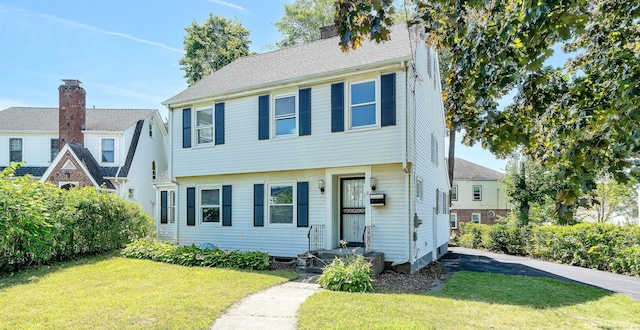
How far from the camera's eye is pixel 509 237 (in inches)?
770

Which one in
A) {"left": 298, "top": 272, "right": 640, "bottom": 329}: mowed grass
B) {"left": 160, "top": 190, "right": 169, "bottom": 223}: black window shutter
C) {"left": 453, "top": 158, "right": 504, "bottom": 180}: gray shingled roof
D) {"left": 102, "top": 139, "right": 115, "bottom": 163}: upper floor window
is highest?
{"left": 102, "top": 139, "right": 115, "bottom": 163}: upper floor window

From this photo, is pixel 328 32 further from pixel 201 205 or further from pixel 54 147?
pixel 54 147

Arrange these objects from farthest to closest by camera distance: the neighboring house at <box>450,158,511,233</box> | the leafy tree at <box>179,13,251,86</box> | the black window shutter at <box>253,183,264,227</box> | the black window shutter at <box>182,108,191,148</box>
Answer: the neighboring house at <box>450,158,511,233</box>, the leafy tree at <box>179,13,251,86</box>, the black window shutter at <box>182,108,191,148</box>, the black window shutter at <box>253,183,264,227</box>

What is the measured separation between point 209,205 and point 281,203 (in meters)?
2.87

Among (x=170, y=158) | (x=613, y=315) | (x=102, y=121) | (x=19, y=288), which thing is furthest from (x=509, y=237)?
(x=102, y=121)

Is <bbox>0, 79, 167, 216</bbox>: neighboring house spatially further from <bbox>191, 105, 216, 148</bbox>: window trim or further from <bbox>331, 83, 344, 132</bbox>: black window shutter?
<bbox>331, 83, 344, 132</bbox>: black window shutter

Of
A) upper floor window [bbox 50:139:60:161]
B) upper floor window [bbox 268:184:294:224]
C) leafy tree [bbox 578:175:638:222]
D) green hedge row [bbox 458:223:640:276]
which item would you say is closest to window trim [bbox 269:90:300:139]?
upper floor window [bbox 268:184:294:224]

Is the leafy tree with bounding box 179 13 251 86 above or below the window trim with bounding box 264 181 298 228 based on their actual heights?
above

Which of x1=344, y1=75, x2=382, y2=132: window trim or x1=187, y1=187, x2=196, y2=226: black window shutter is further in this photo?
x1=187, y1=187, x2=196, y2=226: black window shutter

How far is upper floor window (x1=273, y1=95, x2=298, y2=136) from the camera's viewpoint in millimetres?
11633

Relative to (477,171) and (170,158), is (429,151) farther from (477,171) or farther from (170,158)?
(477,171)

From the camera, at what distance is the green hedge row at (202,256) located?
408 inches

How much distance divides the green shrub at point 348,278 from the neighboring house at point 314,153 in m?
1.70

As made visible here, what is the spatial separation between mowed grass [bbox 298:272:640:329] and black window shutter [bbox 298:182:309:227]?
4.05m
